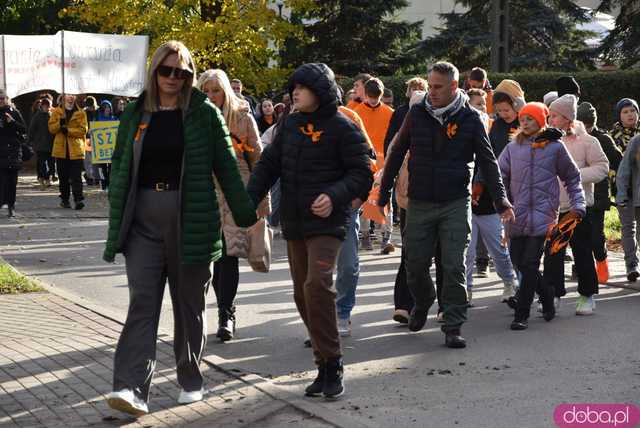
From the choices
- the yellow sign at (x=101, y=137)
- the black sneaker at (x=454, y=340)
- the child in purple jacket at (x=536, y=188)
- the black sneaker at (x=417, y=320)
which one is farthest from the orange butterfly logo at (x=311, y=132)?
the yellow sign at (x=101, y=137)

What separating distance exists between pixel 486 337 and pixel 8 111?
11.3 meters

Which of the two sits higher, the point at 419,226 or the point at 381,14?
the point at 381,14

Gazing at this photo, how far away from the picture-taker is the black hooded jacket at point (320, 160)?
269 inches

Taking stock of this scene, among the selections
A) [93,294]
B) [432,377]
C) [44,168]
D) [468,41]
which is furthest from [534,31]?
[432,377]

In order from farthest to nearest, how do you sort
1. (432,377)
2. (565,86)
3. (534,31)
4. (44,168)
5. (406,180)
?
(534,31)
(44,168)
(565,86)
(406,180)
(432,377)

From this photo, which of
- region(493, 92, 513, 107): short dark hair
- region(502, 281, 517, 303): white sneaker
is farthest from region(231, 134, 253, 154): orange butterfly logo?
region(493, 92, 513, 107): short dark hair

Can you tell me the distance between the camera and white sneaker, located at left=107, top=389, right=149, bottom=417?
20.1 ft

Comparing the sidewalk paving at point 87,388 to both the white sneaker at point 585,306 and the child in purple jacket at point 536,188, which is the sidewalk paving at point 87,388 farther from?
the white sneaker at point 585,306

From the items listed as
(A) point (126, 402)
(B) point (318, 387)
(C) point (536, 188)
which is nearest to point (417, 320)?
(C) point (536, 188)

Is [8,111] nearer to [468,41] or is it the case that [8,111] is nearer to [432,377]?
[432,377]

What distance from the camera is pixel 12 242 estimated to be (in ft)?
50.9

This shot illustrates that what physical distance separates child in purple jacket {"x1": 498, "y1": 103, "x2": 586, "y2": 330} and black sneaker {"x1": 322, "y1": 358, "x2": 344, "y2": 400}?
264 centimetres

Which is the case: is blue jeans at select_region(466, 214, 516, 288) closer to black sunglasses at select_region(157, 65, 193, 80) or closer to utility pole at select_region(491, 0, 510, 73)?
black sunglasses at select_region(157, 65, 193, 80)

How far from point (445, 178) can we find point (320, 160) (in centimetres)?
155
